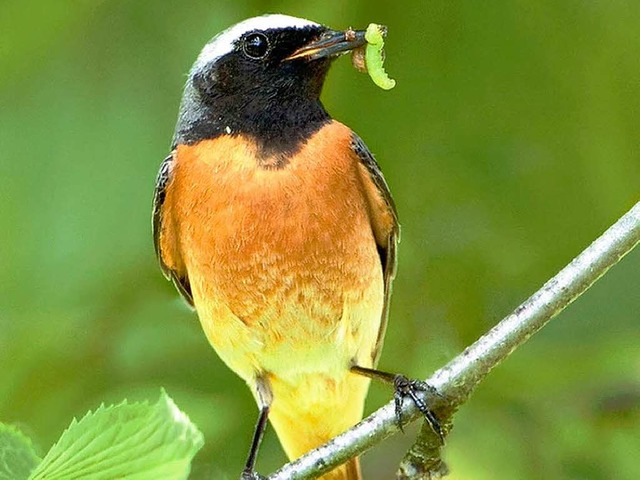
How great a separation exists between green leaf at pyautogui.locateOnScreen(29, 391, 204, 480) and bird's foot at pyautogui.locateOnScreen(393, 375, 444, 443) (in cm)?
96

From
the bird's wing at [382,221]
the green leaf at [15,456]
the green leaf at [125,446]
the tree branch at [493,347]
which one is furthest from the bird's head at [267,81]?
the green leaf at [15,456]

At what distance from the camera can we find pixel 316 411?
5.02 meters

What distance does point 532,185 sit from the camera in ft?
15.9

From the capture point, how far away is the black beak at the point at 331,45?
4.20 meters

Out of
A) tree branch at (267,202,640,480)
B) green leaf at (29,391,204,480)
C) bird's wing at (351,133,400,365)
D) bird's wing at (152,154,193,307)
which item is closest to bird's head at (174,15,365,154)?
bird's wing at (152,154,193,307)

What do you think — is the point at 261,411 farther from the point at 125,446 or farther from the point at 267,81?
the point at 125,446

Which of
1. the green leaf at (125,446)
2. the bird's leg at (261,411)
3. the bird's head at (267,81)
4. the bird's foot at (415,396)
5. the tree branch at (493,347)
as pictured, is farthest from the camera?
the bird's leg at (261,411)

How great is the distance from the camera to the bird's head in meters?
4.46

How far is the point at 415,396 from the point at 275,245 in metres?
0.84

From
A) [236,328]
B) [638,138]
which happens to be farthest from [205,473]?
[638,138]

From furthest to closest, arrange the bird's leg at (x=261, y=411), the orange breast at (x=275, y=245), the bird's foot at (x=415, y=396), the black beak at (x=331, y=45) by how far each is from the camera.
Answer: the bird's leg at (x=261, y=411), the orange breast at (x=275, y=245), the black beak at (x=331, y=45), the bird's foot at (x=415, y=396)

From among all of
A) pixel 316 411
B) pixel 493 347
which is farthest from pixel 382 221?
pixel 493 347

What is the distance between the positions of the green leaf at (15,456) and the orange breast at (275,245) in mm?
1641

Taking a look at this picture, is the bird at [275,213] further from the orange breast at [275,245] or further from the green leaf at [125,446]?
the green leaf at [125,446]
